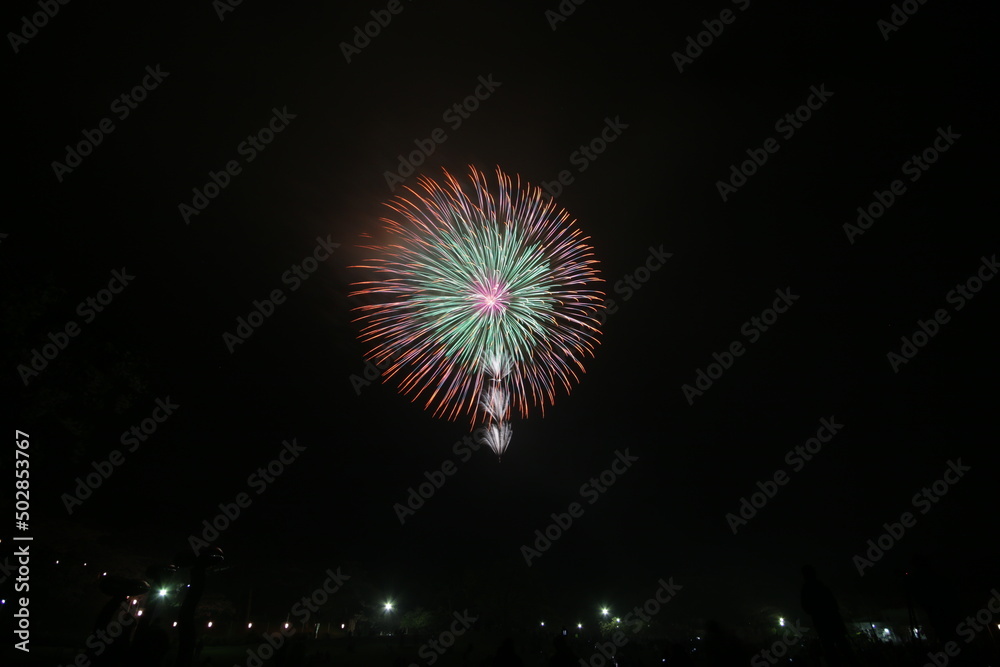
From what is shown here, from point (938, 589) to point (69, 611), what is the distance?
44.9 metres

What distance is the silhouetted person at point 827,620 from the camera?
746 cm

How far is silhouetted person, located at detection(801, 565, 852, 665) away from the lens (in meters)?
7.46

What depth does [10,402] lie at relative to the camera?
10.6m

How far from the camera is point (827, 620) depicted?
Answer: 7586mm

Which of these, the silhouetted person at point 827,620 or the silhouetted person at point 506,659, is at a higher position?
the silhouetted person at point 506,659

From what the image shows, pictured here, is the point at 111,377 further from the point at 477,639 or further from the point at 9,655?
the point at 477,639
